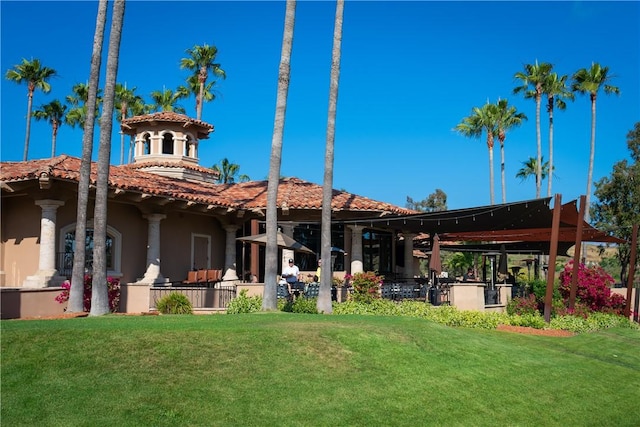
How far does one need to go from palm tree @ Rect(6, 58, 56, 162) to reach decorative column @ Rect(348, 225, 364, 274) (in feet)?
104

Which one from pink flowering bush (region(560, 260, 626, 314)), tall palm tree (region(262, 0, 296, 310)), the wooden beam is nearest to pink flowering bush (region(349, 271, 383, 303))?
tall palm tree (region(262, 0, 296, 310))

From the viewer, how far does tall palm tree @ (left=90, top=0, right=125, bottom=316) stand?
47.0 ft

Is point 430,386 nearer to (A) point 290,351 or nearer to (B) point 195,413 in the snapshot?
(A) point 290,351

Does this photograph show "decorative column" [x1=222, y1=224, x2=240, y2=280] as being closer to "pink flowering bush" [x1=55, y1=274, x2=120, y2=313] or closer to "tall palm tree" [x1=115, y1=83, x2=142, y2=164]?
"pink flowering bush" [x1=55, y1=274, x2=120, y2=313]

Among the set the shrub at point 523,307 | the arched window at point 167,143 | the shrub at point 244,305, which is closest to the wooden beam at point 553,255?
the shrub at point 523,307

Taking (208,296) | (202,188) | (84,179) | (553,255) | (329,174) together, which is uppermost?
(202,188)

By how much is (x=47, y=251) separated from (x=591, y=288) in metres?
16.1

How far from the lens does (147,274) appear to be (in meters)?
20.0

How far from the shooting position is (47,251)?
17000 mm

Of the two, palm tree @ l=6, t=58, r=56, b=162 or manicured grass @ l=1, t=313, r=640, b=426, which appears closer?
manicured grass @ l=1, t=313, r=640, b=426

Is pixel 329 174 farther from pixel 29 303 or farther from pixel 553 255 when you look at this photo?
pixel 29 303

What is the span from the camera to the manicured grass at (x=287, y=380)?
23.0ft

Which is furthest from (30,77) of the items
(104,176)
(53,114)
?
(104,176)

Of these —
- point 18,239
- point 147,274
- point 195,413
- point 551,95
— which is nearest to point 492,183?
point 551,95
